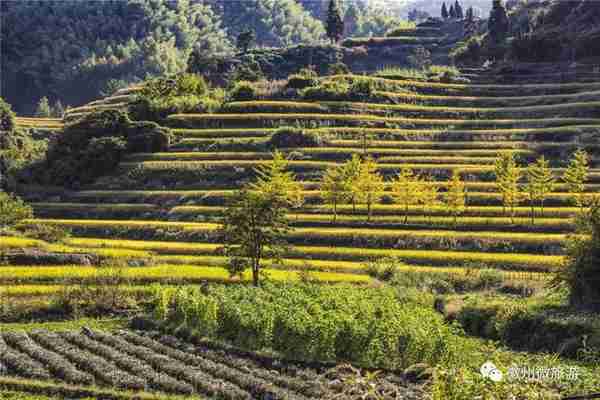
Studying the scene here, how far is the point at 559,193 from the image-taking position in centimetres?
7781

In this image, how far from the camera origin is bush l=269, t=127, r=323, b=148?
308ft

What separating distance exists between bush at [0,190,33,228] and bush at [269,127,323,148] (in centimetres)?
3190

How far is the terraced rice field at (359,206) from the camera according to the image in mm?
63406

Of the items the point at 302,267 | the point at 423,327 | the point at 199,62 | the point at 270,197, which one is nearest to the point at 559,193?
the point at 302,267

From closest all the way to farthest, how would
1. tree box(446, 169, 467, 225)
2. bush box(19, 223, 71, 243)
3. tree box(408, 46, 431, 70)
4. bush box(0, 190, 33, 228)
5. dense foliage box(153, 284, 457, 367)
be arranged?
1. dense foliage box(153, 284, 457, 367)
2. bush box(19, 223, 71, 243)
3. tree box(446, 169, 467, 225)
4. bush box(0, 190, 33, 228)
5. tree box(408, 46, 431, 70)

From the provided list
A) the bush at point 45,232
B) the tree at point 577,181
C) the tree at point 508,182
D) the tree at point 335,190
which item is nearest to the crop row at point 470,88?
the tree at point 577,181

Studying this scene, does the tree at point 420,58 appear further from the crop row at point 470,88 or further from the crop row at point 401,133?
the crop row at point 401,133

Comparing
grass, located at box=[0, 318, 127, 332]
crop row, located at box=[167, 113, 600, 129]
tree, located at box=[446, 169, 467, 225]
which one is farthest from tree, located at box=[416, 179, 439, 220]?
grass, located at box=[0, 318, 127, 332]

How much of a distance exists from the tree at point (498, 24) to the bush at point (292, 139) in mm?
66864

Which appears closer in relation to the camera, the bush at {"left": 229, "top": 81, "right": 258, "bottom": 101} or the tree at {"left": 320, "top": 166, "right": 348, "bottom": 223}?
the tree at {"left": 320, "top": 166, "right": 348, "bottom": 223}

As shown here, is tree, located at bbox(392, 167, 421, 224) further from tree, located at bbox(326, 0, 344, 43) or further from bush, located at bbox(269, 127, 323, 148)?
tree, located at bbox(326, 0, 344, 43)

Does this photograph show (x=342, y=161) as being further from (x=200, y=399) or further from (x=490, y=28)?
(x=490, y=28)

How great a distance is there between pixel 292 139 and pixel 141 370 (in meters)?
63.2

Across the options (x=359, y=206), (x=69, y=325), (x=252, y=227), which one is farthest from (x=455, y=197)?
(x=69, y=325)
